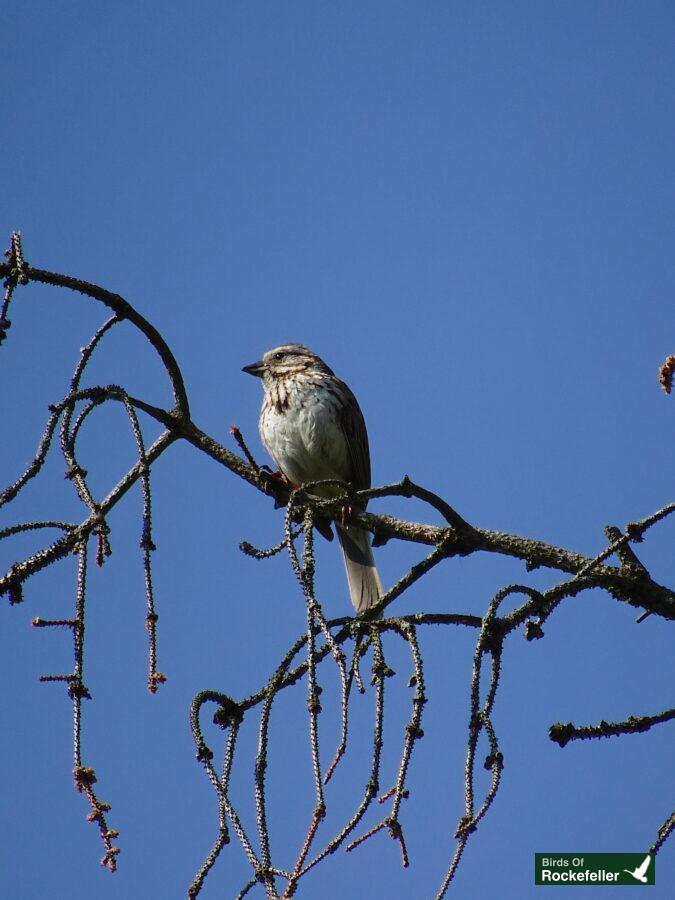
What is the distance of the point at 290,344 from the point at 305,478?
1.28 m

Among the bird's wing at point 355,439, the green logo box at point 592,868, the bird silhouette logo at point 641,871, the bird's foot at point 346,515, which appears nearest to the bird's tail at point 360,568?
the bird's wing at point 355,439

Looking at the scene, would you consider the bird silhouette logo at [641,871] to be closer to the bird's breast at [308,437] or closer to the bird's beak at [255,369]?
the bird's breast at [308,437]

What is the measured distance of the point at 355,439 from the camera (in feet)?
22.2

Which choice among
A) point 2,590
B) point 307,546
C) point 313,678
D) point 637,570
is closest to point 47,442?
point 2,590

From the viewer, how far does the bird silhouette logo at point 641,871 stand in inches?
171

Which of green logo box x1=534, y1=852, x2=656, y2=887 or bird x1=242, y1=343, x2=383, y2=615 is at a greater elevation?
bird x1=242, y1=343, x2=383, y2=615

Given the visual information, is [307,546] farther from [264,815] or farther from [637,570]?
[637,570]

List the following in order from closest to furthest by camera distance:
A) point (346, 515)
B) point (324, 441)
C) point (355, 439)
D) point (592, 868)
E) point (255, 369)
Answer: point (346, 515), point (592, 868), point (324, 441), point (355, 439), point (255, 369)

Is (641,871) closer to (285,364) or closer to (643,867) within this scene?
(643,867)

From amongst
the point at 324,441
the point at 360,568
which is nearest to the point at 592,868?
the point at 360,568

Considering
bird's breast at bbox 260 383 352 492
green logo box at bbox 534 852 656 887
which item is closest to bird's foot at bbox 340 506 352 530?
green logo box at bbox 534 852 656 887

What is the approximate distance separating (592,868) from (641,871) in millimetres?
459

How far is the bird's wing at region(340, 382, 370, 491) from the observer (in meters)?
6.72

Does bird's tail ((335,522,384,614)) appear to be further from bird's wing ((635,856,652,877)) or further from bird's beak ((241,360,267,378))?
bird's wing ((635,856,652,877))
